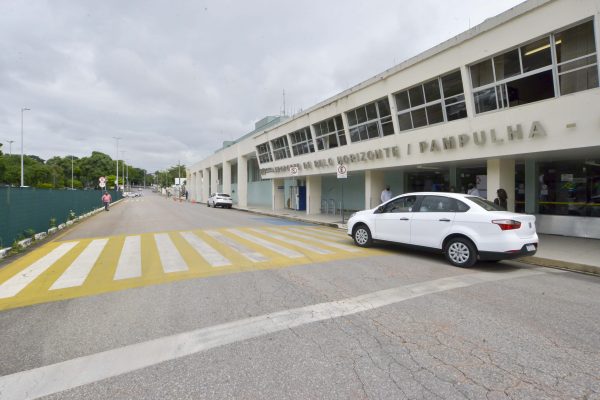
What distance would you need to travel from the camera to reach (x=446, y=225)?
24.4ft

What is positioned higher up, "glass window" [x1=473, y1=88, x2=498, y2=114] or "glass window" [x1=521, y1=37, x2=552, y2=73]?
"glass window" [x1=521, y1=37, x2=552, y2=73]

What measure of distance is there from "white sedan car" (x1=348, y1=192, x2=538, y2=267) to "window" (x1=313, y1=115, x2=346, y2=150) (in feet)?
36.2

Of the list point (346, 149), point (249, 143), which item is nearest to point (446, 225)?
point (346, 149)

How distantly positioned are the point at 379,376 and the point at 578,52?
11.3 metres

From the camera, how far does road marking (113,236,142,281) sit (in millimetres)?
6402

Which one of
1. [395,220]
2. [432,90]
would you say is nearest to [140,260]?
[395,220]

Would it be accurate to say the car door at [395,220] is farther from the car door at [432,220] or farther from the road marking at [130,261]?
the road marking at [130,261]

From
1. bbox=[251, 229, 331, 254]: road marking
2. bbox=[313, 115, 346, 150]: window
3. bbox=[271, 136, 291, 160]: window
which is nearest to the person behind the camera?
bbox=[251, 229, 331, 254]: road marking

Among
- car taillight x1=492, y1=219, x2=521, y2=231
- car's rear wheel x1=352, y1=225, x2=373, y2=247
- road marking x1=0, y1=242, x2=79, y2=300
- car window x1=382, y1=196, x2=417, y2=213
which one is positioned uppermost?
car window x1=382, y1=196, x2=417, y2=213

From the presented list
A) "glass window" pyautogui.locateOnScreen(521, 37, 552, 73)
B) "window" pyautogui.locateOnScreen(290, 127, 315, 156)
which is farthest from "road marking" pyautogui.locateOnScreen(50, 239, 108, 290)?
"window" pyautogui.locateOnScreen(290, 127, 315, 156)

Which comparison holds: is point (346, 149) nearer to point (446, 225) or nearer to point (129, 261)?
point (446, 225)

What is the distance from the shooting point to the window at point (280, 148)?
2614 centimetres

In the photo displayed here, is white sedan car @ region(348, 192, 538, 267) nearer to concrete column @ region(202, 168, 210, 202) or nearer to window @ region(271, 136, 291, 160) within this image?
window @ region(271, 136, 291, 160)

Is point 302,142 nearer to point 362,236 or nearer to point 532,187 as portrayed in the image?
point 532,187
